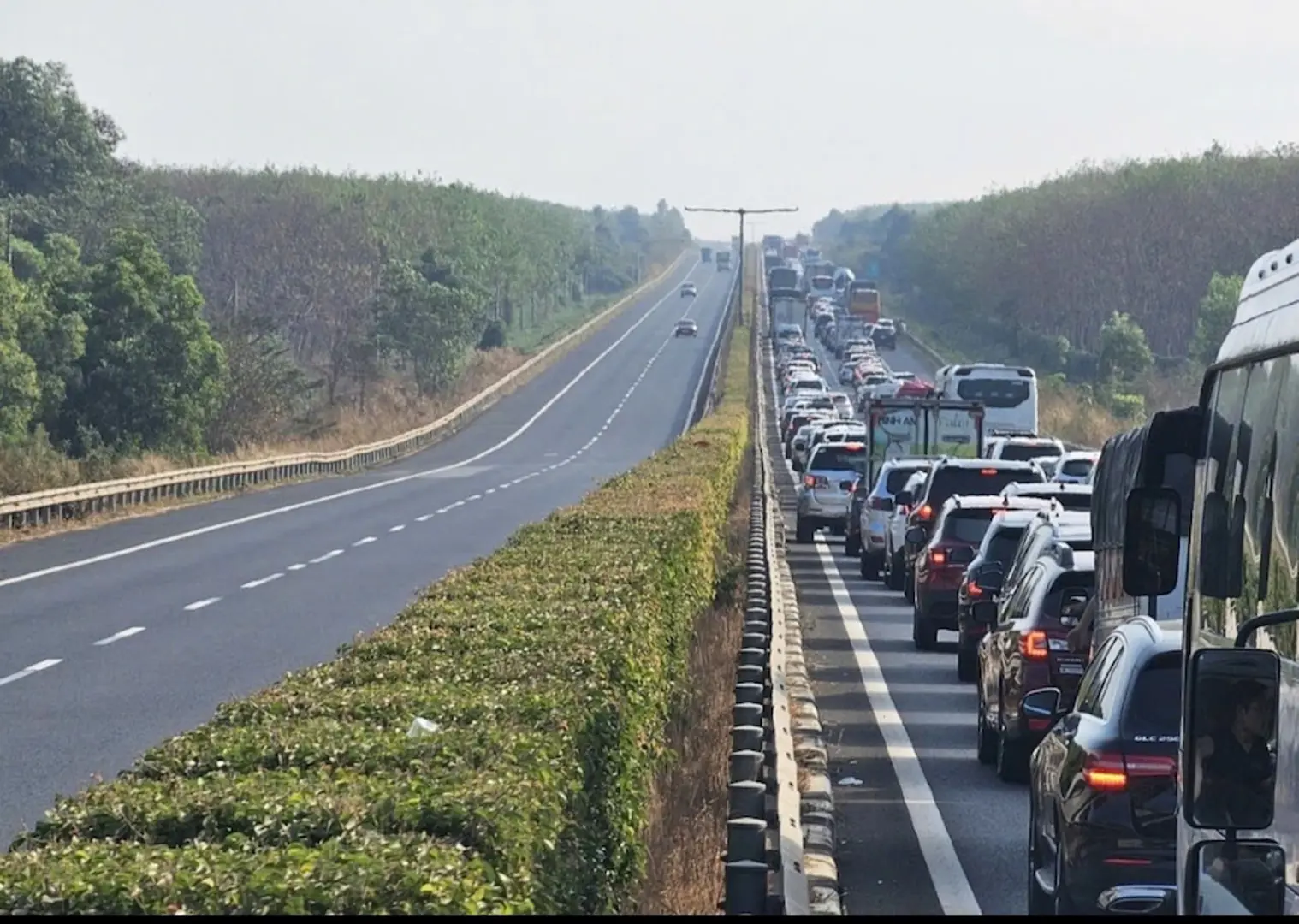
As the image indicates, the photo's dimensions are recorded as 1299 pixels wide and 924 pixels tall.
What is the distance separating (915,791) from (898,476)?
20.2 metres

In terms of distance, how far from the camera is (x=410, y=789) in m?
7.22

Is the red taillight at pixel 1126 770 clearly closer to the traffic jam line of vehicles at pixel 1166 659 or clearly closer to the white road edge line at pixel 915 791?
the traffic jam line of vehicles at pixel 1166 659

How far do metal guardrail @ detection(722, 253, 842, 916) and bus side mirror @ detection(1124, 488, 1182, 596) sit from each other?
1.60 metres

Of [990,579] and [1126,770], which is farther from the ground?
[1126,770]

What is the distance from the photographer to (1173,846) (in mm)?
9945

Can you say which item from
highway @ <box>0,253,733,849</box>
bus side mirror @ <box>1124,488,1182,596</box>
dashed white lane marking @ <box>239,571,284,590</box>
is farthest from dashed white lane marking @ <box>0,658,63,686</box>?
bus side mirror @ <box>1124,488,1182,596</box>

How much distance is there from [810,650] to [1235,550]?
680 inches

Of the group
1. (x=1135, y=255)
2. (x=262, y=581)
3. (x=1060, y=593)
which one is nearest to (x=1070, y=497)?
(x=1060, y=593)

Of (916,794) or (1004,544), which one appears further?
(1004,544)

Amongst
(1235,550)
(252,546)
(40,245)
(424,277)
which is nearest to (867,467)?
(252,546)

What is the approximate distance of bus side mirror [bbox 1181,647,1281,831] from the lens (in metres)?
5.91

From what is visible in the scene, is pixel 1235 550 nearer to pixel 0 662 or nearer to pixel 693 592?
pixel 693 592

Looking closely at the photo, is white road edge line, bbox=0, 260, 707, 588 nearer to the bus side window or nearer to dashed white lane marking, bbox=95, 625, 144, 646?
dashed white lane marking, bbox=95, 625, 144, 646

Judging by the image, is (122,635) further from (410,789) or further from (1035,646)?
(410,789)
